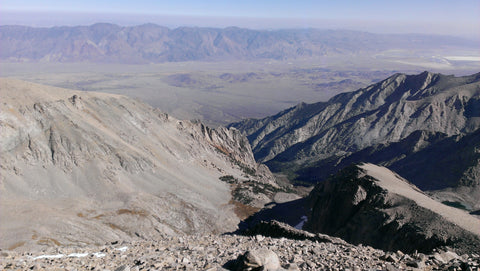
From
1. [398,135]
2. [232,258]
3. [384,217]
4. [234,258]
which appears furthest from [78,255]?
[398,135]

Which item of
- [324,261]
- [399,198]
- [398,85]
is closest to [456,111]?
[398,85]

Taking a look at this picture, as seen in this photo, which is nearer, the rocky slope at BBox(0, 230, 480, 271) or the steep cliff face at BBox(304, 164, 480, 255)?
the rocky slope at BBox(0, 230, 480, 271)

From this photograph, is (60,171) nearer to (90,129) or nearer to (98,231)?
(90,129)

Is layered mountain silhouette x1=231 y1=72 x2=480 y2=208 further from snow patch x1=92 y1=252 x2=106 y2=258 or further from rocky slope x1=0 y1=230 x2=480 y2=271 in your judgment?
snow patch x1=92 y1=252 x2=106 y2=258

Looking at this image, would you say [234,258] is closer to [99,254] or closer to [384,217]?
[99,254]

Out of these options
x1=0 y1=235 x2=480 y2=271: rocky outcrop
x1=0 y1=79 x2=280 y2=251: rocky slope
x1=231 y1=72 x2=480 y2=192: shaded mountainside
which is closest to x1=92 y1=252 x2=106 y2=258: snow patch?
x1=0 y1=235 x2=480 y2=271: rocky outcrop

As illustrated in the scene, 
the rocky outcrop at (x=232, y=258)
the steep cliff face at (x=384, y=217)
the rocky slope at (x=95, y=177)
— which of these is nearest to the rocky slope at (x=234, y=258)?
the rocky outcrop at (x=232, y=258)
